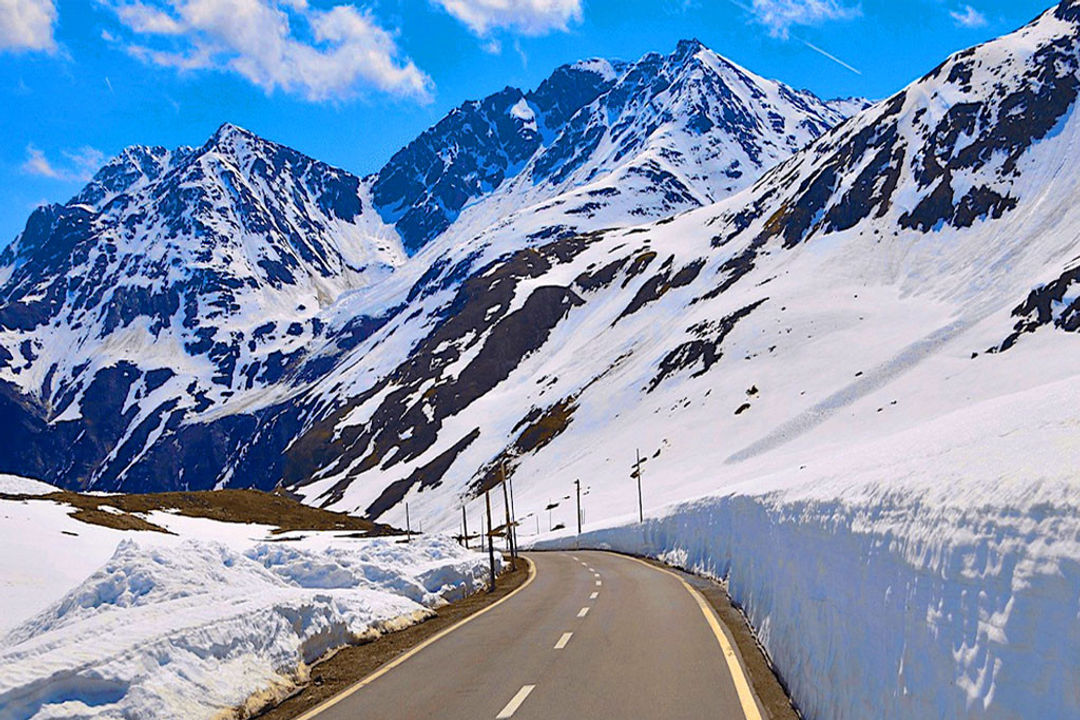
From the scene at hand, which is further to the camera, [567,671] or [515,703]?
[567,671]

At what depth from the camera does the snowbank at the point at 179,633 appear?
916cm

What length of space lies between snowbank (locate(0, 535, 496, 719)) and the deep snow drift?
0.02 metres

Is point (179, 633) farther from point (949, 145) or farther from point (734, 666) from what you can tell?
point (949, 145)

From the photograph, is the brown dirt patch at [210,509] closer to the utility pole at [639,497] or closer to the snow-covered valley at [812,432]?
the snow-covered valley at [812,432]

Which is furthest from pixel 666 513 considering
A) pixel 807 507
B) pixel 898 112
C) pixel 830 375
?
pixel 898 112

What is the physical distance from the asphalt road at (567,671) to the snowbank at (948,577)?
1510mm

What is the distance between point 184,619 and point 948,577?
10060mm

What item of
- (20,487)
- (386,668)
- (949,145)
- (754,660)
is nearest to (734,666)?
(754,660)

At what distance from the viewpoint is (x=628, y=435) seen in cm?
10744

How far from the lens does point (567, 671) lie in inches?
474

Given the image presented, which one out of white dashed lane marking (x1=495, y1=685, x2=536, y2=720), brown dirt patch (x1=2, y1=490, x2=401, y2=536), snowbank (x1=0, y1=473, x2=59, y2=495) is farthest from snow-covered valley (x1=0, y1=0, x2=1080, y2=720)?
snowbank (x1=0, y1=473, x2=59, y2=495)

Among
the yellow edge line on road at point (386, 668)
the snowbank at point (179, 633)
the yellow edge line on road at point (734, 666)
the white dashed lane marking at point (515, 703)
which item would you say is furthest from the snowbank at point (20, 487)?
the white dashed lane marking at point (515, 703)

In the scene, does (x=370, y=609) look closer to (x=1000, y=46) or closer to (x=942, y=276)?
(x=942, y=276)

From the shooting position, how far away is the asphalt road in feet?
32.1
